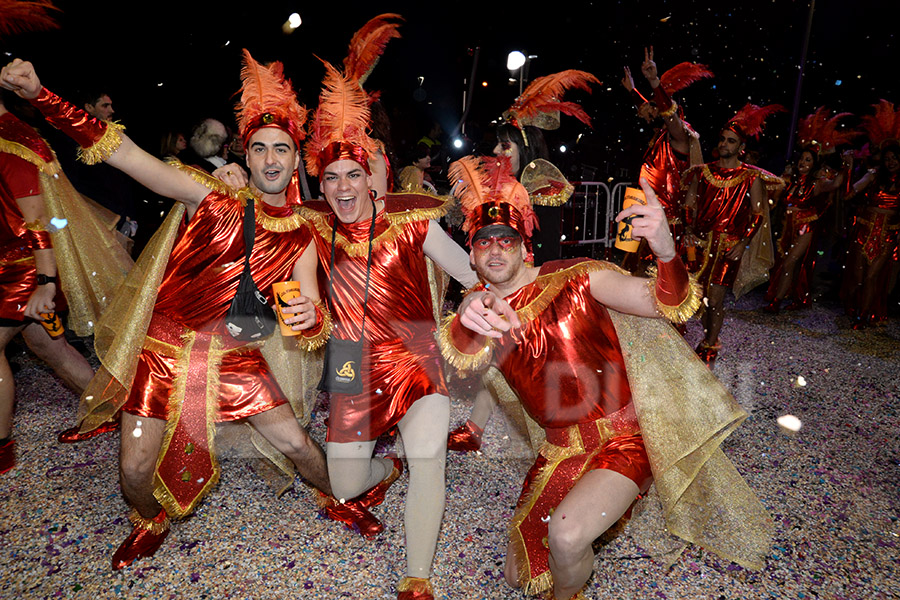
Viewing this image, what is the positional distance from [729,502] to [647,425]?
0.53 meters

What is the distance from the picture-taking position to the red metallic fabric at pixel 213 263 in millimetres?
2363

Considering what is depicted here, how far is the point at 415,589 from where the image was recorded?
2.16 meters

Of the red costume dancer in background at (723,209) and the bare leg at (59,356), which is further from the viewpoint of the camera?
the red costume dancer in background at (723,209)

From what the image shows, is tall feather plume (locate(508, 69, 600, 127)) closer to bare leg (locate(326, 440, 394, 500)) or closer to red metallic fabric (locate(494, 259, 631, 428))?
red metallic fabric (locate(494, 259, 631, 428))

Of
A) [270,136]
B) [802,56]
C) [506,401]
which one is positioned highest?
[802,56]

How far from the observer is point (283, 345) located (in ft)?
9.71

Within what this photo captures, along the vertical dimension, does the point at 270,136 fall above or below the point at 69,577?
above

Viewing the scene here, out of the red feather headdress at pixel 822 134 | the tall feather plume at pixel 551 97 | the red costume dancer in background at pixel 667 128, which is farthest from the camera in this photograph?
the red feather headdress at pixel 822 134

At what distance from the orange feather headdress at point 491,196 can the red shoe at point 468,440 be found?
64.6 inches

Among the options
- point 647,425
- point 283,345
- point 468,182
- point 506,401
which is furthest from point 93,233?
point 647,425

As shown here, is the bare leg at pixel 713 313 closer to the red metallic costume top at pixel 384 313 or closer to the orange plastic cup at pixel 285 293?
the red metallic costume top at pixel 384 313

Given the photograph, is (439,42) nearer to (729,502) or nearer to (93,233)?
(93,233)

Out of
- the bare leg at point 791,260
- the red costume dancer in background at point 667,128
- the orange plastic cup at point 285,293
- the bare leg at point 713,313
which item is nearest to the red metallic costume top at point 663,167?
the red costume dancer in background at point 667,128

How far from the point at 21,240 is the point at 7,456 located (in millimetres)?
1240
